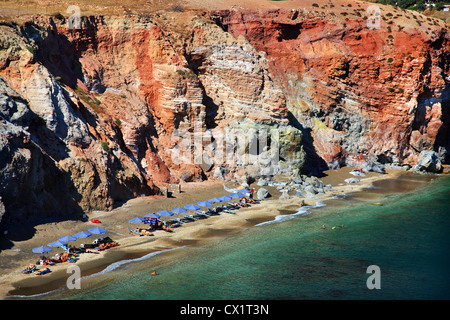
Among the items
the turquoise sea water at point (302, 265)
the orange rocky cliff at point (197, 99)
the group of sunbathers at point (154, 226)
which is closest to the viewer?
the turquoise sea water at point (302, 265)

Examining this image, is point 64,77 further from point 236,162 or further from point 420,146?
point 420,146

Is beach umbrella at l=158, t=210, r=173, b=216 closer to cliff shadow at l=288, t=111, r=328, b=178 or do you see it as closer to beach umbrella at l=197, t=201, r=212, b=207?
beach umbrella at l=197, t=201, r=212, b=207

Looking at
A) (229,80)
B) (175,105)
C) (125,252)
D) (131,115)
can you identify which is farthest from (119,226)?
(229,80)

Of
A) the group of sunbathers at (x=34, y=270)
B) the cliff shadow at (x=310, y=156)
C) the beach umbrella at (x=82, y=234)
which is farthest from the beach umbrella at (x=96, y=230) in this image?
the cliff shadow at (x=310, y=156)

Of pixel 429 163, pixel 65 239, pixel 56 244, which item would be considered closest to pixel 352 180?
pixel 429 163

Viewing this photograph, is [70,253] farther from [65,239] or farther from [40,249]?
[40,249]

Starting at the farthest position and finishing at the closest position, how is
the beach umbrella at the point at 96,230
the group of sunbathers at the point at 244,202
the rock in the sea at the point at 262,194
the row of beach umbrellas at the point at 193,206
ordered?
1. the rock in the sea at the point at 262,194
2. the group of sunbathers at the point at 244,202
3. the row of beach umbrellas at the point at 193,206
4. the beach umbrella at the point at 96,230

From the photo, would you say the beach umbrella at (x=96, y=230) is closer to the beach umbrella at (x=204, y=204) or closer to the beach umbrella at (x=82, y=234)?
the beach umbrella at (x=82, y=234)
